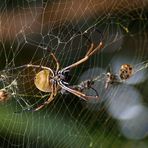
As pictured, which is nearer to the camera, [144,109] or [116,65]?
[116,65]

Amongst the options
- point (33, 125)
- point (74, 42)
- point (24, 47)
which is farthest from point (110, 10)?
point (33, 125)

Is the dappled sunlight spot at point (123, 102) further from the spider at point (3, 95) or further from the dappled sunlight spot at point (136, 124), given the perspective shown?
the spider at point (3, 95)

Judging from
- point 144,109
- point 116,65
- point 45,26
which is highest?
point 45,26

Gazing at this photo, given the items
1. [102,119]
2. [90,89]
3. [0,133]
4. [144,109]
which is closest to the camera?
[90,89]

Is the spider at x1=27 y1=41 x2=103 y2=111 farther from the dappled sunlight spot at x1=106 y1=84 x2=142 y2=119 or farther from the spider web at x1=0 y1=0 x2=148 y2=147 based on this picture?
the dappled sunlight spot at x1=106 y1=84 x2=142 y2=119

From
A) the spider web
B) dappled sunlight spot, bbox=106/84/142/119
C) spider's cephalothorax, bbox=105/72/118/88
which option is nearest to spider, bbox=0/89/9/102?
the spider web

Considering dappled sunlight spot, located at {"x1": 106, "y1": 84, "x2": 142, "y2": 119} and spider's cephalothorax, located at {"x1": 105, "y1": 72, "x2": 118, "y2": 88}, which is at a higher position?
spider's cephalothorax, located at {"x1": 105, "y1": 72, "x2": 118, "y2": 88}

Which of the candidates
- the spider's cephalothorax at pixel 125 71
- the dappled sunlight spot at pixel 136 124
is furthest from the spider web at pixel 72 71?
the spider's cephalothorax at pixel 125 71

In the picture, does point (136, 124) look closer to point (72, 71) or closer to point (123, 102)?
point (123, 102)

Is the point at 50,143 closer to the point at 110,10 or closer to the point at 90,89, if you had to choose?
the point at 90,89
